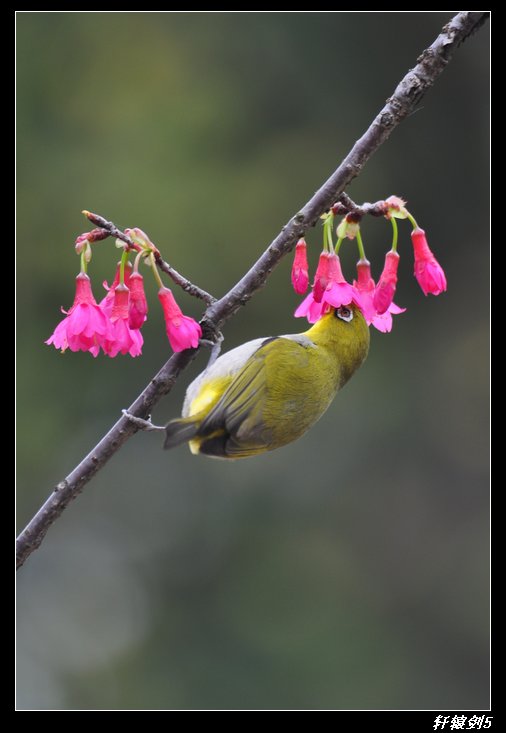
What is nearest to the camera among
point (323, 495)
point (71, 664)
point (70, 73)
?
point (71, 664)

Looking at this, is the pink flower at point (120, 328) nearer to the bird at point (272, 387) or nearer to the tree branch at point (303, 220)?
the tree branch at point (303, 220)

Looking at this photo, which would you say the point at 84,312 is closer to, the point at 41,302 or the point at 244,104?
the point at 41,302

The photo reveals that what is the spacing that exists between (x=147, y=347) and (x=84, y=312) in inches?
282

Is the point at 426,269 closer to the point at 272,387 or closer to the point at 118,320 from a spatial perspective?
the point at 272,387

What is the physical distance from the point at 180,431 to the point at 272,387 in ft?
1.45

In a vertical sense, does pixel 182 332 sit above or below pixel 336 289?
below

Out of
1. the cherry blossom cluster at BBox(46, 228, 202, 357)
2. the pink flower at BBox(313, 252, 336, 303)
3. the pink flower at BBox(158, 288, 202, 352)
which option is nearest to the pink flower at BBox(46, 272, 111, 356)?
the cherry blossom cluster at BBox(46, 228, 202, 357)

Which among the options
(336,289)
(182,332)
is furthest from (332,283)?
(182,332)

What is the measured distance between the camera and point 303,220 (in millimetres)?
2371

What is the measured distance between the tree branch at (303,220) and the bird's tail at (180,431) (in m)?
0.34

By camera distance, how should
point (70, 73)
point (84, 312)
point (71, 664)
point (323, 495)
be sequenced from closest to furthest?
point (84, 312)
point (71, 664)
point (323, 495)
point (70, 73)

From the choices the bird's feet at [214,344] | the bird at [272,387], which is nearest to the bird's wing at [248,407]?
the bird at [272,387]

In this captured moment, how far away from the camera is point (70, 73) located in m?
11.1

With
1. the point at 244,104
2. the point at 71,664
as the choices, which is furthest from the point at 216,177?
the point at 71,664
